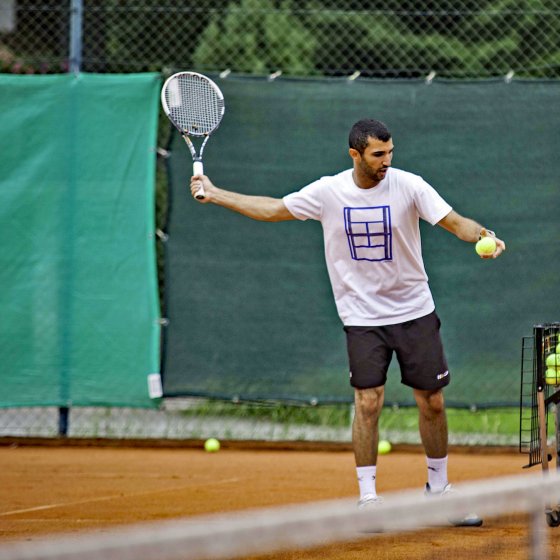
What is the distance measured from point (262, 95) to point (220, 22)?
4.74 m

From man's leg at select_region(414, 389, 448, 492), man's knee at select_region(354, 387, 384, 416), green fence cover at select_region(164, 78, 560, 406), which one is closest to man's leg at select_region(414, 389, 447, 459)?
man's leg at select_region(414, 389, 448, 492)

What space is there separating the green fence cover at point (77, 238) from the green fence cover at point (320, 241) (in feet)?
0.83

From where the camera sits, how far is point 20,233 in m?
7.32

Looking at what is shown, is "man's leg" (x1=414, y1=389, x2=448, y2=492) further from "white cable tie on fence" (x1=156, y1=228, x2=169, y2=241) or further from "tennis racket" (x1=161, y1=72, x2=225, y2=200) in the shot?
"white cable tie on fence" (x1=156, y1=228, x2=169, y2=241)

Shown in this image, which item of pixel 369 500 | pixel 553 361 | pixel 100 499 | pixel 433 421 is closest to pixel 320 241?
pixel 100 499

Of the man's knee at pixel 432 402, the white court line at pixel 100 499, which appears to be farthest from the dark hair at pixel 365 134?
the white court line at pixel 100 499

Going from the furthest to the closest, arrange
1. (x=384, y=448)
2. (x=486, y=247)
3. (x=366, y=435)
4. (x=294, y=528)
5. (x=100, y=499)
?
(x=384, y=448) → (x=100, y=499) → (x=366, y=435) → (x=486, y=247) → (x=294, y=528)

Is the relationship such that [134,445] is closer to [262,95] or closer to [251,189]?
[251,189]

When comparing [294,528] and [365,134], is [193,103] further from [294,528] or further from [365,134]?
[294,528]

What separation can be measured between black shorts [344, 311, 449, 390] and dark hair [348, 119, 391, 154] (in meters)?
0.77

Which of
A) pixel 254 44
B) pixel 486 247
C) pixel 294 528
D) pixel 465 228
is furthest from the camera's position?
pixel 254 44

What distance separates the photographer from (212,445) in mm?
7359

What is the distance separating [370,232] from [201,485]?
2.08 meters

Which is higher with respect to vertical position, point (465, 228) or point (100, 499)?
point (465, 228)
